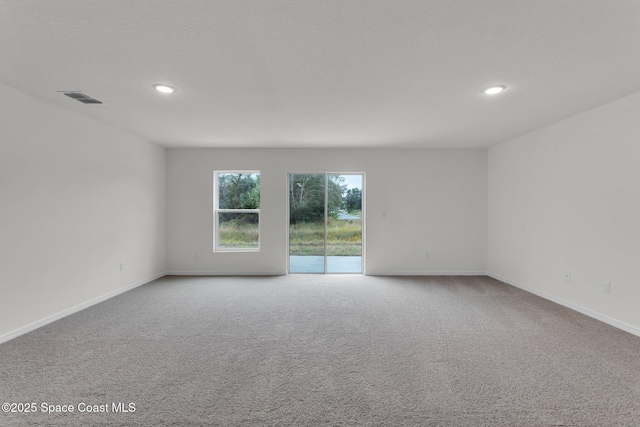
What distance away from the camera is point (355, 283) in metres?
4.76

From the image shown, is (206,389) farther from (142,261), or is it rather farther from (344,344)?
(142,261)

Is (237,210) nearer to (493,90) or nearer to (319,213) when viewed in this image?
(319,213)

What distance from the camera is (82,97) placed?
291 cm

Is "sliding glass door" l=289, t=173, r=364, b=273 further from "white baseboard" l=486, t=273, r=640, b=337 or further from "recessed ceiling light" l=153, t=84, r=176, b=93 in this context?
"recessed ceiling light" l=153, t=84, r=176, b=93

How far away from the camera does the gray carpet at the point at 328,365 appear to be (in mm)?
1705

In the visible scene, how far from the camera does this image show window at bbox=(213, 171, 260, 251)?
5.38m

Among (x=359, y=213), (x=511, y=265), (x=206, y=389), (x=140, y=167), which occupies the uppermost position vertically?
(x=140, y=167)

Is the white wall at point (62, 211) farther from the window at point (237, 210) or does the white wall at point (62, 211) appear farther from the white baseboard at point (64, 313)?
the window at point (237, 210)

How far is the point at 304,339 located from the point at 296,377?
622mm

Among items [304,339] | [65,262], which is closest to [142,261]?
[65,262]

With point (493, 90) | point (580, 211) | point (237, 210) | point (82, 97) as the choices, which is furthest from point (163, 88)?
point (580, 211)

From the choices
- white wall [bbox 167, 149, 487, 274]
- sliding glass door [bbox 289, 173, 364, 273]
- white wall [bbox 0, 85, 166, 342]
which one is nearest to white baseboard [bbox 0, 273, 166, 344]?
white wall [bbox 0, 85, 166, 342]

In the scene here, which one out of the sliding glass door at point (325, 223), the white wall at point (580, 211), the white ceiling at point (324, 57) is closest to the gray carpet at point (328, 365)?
the white wall at point (580, 211)

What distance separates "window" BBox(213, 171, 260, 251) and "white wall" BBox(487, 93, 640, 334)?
4.45m
